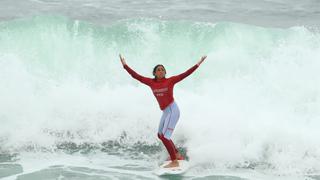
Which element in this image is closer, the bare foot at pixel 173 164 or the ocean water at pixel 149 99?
the bare foot at pixel 173 164

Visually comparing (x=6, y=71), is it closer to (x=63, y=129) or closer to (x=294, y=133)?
(x=63, y=129)

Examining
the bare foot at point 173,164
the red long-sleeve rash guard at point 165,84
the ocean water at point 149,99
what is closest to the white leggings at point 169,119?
the red long-sleeve rash guard at point 165,84

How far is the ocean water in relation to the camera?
8.99 m

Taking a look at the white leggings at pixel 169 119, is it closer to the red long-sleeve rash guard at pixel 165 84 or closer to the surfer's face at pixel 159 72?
the red long-sleeve rash guard at pixel 165 84

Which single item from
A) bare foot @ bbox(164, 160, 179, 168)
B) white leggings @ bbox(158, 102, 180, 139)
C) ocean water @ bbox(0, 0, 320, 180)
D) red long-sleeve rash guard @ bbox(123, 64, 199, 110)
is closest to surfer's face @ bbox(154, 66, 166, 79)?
red long-sleeve rash guard @ bbox(123, 64, 199, 110)

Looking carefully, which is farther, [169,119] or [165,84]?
[169,119]

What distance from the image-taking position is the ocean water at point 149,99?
354 inches

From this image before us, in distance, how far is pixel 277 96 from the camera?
1146 cm

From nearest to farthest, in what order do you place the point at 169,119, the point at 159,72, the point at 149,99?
the point at 159,72 → the point at 169,119 → the point at 149,99

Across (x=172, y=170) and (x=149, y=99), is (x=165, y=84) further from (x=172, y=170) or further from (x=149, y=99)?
(x=149, y=99)

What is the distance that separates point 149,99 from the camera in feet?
35.9

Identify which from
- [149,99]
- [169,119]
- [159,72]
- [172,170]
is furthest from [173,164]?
[149,99]

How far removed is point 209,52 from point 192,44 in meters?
0.57

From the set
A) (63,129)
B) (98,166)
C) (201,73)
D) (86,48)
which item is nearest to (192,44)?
(201,73)
